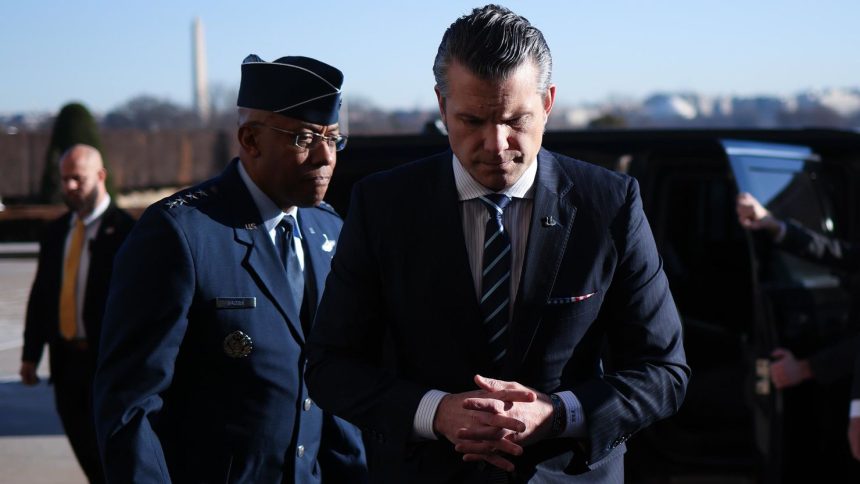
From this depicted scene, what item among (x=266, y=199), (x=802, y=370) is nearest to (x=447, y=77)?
(x=266, y=199)

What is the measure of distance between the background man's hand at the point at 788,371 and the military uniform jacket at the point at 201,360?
2059 mm

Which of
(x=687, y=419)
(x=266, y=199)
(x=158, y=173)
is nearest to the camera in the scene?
(x=266, y=199)

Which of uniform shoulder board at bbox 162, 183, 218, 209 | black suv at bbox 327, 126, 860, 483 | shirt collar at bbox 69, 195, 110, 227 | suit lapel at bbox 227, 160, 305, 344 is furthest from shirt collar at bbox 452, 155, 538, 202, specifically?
shirt collar at bbox 69, 195, 110, 227

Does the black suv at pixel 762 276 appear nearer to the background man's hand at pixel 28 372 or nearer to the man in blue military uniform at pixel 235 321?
the man in blue military uniform at pixel 235 321

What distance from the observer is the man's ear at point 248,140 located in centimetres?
299

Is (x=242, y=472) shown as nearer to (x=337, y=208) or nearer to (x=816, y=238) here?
(x=337, y=208)

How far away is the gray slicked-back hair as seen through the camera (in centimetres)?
207

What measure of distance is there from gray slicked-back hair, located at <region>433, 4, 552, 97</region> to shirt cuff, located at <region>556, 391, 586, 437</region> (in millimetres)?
522

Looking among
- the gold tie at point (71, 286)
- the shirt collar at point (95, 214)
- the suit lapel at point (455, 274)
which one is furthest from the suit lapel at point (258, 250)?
the shirt collar at point (95, 214)

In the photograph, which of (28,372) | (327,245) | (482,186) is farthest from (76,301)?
(482,186)

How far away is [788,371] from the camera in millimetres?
4332

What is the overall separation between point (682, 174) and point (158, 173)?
3634 cm

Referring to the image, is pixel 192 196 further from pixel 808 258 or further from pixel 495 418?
pixel 808 258

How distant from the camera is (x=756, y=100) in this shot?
499 feet
